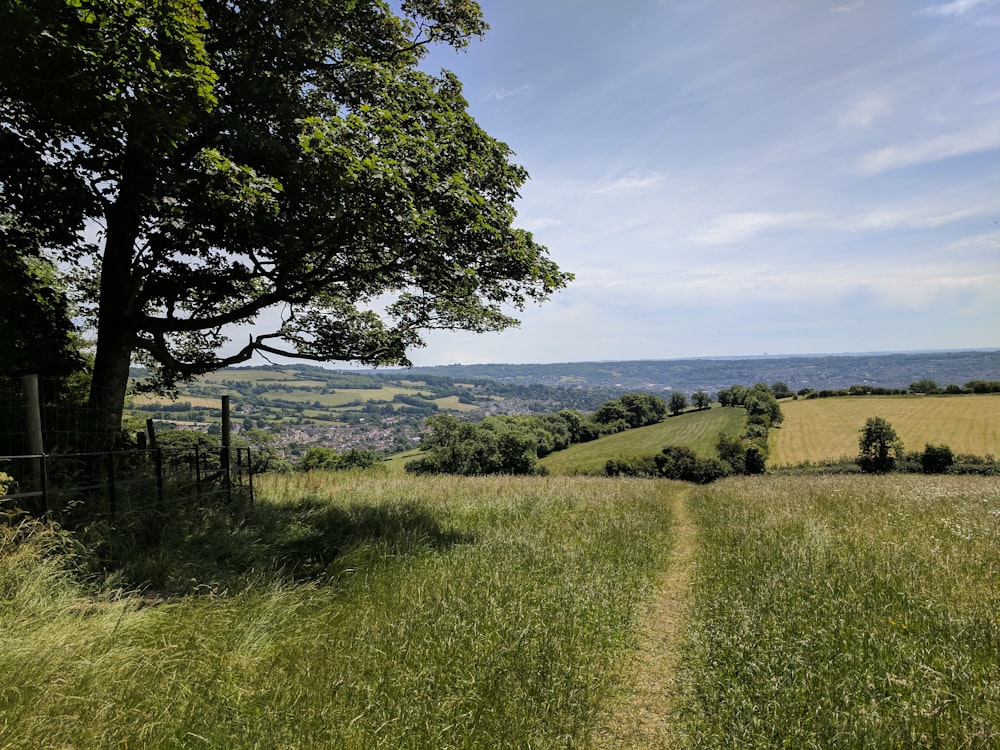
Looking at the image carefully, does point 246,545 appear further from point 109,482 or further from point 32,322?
point 32,322

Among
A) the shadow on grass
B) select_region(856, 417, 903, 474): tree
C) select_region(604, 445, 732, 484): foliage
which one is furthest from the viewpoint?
select_region(856, 417, 903, 474): tree

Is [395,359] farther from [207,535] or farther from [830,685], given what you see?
[830,685]

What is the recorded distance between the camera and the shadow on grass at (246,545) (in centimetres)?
531

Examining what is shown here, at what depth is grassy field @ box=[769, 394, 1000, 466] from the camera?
204 ft

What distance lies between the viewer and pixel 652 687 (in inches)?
160

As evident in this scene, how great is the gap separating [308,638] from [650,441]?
89.5 metres

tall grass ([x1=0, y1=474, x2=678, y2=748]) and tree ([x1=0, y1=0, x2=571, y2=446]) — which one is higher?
tree ([x1=0, y1=0, x2=571, y2=446])

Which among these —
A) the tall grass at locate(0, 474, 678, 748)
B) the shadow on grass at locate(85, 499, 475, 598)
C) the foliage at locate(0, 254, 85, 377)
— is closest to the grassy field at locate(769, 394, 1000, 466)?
the shadow on grass at locate(85, 499, 475, 598)

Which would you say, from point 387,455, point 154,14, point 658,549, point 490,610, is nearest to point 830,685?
point 490,610

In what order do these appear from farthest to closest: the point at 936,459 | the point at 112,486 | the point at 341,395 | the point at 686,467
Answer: the point at 341,395, the point at 686,467, the point at 936,459, the point at 112,486

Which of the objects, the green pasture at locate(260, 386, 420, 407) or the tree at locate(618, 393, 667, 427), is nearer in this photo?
the tree at locate(618, 393, 667, 427)

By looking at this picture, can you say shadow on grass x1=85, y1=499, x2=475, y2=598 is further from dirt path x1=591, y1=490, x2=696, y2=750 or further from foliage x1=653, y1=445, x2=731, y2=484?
foliage x1=653, y1=445, x2=731, y2=484

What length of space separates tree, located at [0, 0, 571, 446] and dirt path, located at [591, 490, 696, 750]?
6.24m

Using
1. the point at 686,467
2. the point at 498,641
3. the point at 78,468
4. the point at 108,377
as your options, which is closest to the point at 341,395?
the point at 686,467
